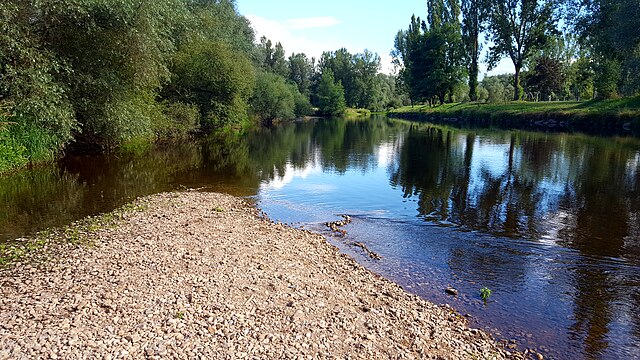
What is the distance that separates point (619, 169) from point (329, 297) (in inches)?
1121

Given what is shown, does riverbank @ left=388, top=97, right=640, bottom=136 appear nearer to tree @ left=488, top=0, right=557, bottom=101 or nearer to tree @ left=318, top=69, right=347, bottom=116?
tree @ left=488, top=0, right=557, bottom=101

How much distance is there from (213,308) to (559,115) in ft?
223

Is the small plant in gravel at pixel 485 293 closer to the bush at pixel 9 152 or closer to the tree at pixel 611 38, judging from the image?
the bush at pixel 9 152

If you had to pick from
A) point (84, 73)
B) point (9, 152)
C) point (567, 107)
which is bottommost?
point (9, 152)

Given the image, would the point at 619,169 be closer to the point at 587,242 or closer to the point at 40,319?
the point at 587,242

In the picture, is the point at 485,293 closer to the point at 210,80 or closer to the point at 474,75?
the point at 210,80

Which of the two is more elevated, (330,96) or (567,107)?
(330,96)

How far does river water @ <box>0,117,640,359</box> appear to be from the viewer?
1045 centimetres

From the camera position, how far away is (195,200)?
20.1 meters


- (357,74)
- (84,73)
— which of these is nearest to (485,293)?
(84,73)

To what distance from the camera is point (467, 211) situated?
64.8 ft

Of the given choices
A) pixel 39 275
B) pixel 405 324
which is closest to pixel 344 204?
pixel 405 324

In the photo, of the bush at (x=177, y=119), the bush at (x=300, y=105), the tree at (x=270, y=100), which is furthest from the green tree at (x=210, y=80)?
the bush at (x=300, y=105)

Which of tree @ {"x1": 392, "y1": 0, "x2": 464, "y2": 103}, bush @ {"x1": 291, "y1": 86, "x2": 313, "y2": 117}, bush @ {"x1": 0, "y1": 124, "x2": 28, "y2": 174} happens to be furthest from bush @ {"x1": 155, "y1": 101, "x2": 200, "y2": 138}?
bush @ {"x1": 291, "y1": 86, "x2": 313, "y2": 117}
